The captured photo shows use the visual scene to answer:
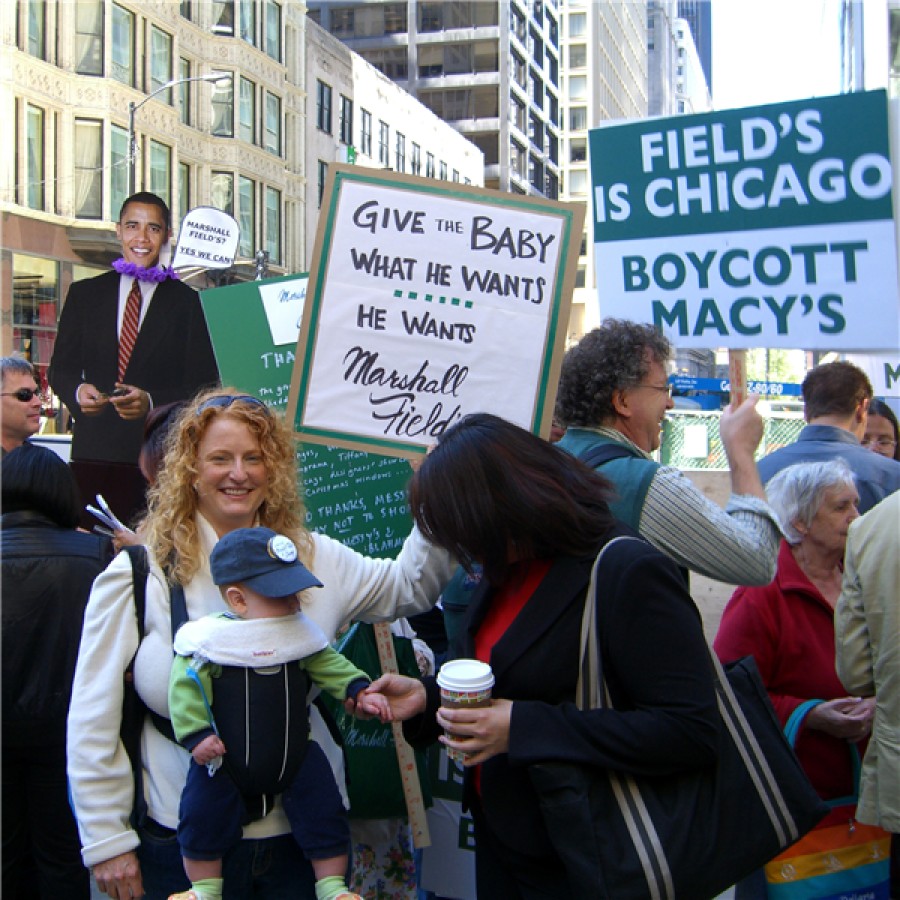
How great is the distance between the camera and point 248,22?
34.5m

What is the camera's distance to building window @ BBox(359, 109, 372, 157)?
4404 cm

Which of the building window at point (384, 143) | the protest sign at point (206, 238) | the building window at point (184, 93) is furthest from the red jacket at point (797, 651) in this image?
the building window at point (384, 143)

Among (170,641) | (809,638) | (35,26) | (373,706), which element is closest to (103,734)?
(170,641)

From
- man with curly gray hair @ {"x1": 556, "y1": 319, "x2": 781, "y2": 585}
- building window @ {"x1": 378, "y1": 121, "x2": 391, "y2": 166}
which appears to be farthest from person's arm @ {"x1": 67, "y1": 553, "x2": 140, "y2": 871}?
building window @ {"x1": 378, "y1": 121, "x2": 391, "y2": 166}

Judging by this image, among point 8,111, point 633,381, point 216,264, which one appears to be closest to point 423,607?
point 633,381

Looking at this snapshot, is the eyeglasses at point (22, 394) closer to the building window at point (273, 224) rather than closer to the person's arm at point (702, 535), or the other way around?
the person's arm at point (702, 535)

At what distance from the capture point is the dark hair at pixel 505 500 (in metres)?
2.16

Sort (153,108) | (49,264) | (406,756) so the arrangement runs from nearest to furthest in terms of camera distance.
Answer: (406,756), (49,264), (153,108)

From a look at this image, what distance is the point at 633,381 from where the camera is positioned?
9.63 feet

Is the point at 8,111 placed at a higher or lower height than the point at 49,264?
higher

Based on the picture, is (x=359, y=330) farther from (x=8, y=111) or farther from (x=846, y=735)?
(x=8, y=111)

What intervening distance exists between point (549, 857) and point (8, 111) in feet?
85.1

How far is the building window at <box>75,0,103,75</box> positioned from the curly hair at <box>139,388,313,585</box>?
27.6m

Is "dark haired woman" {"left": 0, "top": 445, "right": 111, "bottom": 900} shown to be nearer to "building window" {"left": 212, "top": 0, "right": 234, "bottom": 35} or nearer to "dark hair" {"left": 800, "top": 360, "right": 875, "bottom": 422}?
"dark hair" {"left": 800, "top": 360, "right": 875, "bottom": 422}
